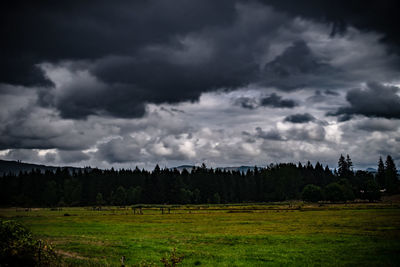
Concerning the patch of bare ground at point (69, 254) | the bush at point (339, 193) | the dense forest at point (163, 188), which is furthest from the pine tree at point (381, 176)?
the patch of bare ground at point (69, 254)

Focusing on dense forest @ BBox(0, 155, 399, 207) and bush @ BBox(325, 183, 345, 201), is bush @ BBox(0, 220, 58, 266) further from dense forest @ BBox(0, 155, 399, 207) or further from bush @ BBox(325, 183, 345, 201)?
dense forest @ BBox(0, 155, 399, 207)

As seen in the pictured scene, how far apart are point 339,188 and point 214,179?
7088 cm

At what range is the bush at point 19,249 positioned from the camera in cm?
1691

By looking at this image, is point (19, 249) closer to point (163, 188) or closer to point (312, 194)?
point (312, 194)

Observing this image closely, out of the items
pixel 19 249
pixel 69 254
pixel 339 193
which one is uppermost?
pixel 19 249

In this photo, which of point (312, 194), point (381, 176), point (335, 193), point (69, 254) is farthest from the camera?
point (381, 176)

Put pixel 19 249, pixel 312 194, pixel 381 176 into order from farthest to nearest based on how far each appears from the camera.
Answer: pixel 381 176 < pixel 312 194 < pixel 19 249

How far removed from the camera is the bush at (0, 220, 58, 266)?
55.5ft

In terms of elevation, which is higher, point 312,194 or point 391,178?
point 391,178

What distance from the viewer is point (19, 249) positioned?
17484mm

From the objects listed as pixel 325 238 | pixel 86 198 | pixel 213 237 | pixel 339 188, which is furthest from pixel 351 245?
pixel 86 198

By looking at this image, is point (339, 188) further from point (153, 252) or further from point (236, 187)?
point (153, 252)

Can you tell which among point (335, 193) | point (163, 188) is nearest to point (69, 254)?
point (335, 193)

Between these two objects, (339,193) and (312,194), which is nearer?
(339,193)
